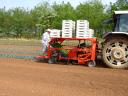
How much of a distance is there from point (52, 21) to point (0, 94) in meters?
43.7

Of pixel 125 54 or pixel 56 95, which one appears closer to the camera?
pixel 56 95

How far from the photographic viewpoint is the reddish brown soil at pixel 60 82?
27.1 ft

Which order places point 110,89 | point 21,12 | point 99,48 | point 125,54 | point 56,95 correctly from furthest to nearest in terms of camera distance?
point 21,12 < point 99,48 < point 125,54 < point 110,89 < point 56,95

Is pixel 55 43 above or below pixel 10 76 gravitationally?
above

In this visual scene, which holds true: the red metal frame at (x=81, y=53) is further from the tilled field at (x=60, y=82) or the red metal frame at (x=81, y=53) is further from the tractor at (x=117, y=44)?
the tilled field at (x=60, y=82)

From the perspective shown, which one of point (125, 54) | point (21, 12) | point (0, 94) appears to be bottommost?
point (0, 94)

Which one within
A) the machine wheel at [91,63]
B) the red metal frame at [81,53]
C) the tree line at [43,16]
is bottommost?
the machine wheel at [91,63]

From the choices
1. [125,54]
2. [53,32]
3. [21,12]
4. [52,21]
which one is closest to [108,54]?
Result: [125,54]

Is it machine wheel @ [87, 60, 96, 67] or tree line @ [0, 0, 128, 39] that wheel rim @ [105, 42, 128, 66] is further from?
tree line @ [0, 0, 128, 39]

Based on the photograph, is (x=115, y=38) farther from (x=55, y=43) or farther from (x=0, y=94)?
(x=0, y=94)

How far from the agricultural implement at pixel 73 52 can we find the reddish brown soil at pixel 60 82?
1.54 meters

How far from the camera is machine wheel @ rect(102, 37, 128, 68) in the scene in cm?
1239

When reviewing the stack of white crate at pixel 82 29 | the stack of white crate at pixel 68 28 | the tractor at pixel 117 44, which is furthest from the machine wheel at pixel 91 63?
the stack of white crate at pixel 68 28

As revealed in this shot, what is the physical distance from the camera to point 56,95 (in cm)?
800
